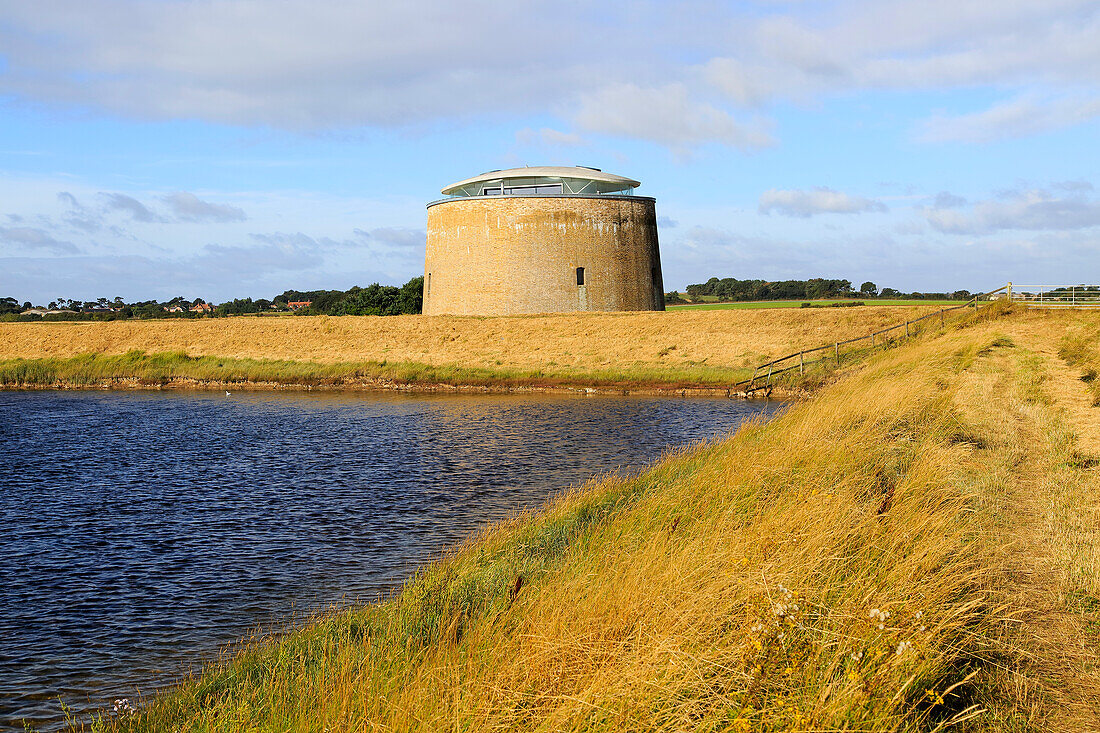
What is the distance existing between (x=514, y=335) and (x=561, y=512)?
3359cm

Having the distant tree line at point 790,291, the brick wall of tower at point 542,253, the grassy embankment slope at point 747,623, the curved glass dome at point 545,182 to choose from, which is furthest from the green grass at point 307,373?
the distant tree line at point 790,291

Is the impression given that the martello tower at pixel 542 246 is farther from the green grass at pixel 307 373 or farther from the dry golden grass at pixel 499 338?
the green grass at pixel 307 373

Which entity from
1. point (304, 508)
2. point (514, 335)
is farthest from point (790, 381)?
point (304, 508)

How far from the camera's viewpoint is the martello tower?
5059cm

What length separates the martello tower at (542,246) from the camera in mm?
50594

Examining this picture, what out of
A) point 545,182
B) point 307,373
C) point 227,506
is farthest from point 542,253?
point 227,506

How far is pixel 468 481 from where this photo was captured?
Result: 17.1 m

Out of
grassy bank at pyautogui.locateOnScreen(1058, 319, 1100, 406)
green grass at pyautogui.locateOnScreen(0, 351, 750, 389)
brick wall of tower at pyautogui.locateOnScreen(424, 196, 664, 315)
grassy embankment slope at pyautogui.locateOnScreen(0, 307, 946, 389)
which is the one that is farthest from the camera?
brick wall of tower at pyautogui.locateOnScreen(424, 196, 664, 315)

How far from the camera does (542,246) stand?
50594 mm

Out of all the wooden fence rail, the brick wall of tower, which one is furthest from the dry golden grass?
the brick wall of tower

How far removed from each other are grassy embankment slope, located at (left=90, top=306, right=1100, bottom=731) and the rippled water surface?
4.77ft

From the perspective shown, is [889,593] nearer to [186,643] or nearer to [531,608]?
[531,608]

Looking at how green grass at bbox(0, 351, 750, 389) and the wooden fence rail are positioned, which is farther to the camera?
green grass at bbox(0, 351, 750, 389)

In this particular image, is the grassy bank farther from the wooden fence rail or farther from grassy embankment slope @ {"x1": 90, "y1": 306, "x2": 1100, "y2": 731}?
grassy embankment slope @ {"x1": 90, "y1": 306, "x2": 1100, "y2": 731}
